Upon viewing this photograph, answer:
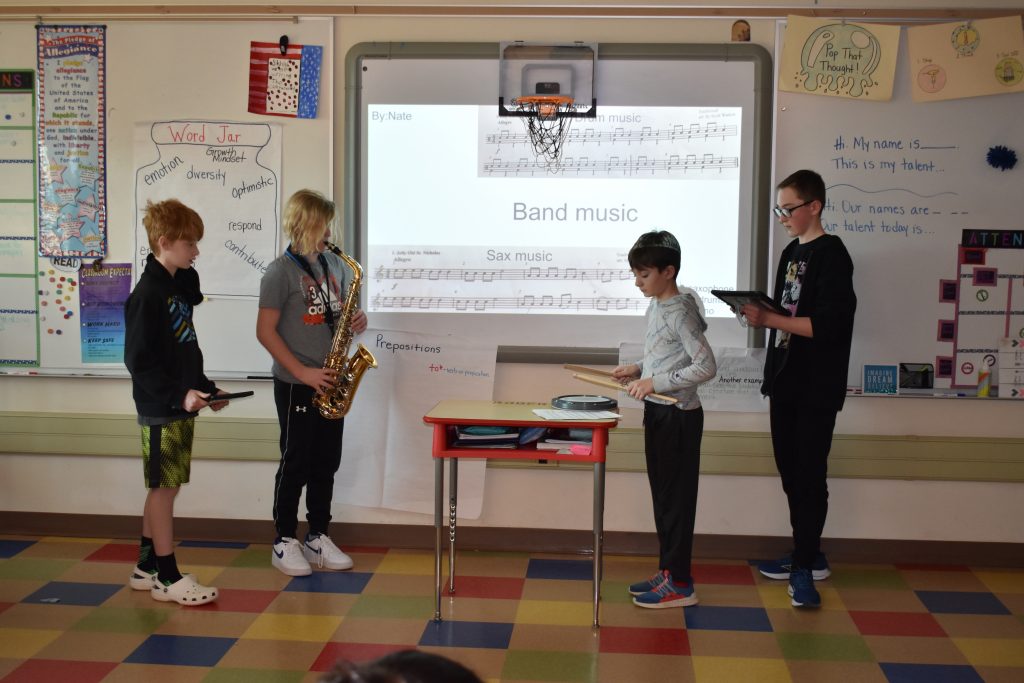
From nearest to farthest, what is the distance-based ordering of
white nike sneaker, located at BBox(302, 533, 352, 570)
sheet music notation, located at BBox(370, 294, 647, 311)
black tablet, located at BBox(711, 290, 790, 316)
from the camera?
black tablet, located at BBox(711, 290, 790, 316) < white nike sneaker, located at BBox(302, 533, 352, 570) < sheet music notation, located at BBox(370, 294, 647, 311)

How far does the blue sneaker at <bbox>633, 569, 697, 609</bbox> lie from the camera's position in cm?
387

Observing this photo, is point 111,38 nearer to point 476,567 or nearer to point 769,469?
point 476,567

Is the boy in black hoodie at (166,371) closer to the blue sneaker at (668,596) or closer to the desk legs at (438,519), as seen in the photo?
the desk legs at (438,519)

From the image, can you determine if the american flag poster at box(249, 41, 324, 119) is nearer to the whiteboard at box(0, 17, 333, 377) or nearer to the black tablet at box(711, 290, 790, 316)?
the whiteboard at box(0, 17, 333, 377)

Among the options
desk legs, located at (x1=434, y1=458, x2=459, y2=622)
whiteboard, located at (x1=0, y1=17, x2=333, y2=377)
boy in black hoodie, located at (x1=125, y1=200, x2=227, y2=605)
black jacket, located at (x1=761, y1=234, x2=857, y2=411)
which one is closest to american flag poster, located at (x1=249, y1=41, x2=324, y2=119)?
whiteboard, located at (x1=0, y1=17, x2=333, y2=377)

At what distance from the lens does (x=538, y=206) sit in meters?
4.46

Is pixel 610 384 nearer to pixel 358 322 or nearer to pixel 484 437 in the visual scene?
pixel 484 437

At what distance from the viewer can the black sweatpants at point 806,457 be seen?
393 centimetres

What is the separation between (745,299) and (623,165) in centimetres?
95

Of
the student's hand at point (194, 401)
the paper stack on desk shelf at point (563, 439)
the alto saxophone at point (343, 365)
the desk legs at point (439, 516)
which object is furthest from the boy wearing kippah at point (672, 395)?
the student's hand at point (194, 401)

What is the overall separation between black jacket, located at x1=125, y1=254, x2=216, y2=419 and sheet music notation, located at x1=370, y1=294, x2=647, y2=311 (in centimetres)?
103

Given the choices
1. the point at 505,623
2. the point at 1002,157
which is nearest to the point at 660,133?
the point at 1002,157

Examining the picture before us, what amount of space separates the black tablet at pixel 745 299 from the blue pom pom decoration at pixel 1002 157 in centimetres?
126

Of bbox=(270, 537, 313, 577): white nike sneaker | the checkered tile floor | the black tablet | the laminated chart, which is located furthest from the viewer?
the laminated chart
